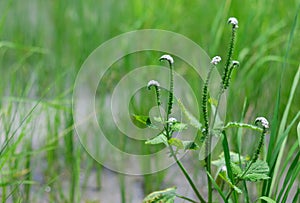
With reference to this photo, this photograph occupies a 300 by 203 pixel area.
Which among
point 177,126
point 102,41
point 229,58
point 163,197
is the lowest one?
point 163,197

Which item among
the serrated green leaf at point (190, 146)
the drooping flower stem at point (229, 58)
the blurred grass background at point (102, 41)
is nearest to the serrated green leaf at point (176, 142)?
the serrated green leaf at point (190, 146)

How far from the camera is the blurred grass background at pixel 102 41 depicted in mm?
1771

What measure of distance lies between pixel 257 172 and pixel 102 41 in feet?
3.93

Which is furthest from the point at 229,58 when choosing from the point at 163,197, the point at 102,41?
the point at 102,41

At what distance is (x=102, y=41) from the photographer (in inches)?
87.4

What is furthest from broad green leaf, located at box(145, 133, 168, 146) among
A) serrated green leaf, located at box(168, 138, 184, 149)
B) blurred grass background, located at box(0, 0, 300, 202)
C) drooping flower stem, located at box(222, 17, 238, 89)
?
blurred grass background, located at box(0, 0, 300, 202)

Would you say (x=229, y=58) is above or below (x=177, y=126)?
above

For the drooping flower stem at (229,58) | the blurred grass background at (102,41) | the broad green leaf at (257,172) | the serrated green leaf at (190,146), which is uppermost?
the blurred grass background at (102,41)

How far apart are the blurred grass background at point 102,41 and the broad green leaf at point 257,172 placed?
1.74 feet

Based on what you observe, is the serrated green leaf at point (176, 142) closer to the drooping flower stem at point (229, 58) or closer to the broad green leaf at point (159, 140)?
the broad green leaf at point (159, 140)

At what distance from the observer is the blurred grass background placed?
1771 mm

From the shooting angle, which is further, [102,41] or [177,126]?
[102,41]

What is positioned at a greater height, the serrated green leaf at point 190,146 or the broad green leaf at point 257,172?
the serrated green leaf at point 190,146

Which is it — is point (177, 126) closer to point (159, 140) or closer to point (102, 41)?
point (159, 140)
